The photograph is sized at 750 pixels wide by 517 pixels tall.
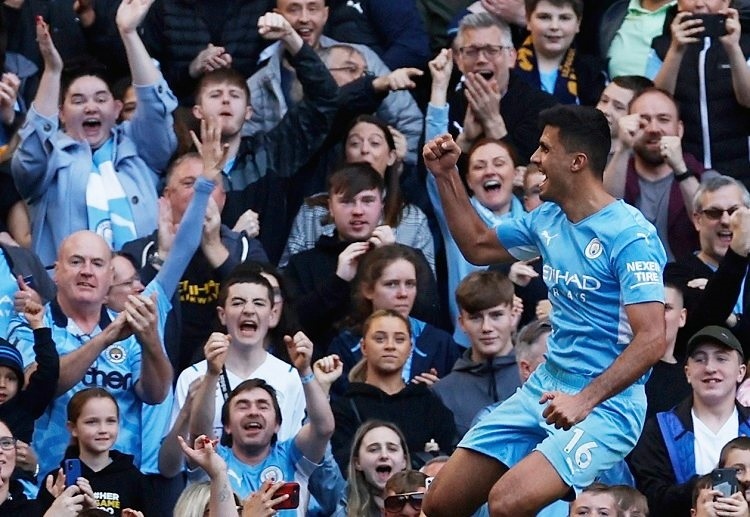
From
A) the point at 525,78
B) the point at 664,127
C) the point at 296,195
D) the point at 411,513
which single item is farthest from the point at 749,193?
the point at 411,513

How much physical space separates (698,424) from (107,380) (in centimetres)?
329

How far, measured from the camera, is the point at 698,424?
11195 mm

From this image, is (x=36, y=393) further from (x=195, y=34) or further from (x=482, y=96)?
(x=195, y=34)

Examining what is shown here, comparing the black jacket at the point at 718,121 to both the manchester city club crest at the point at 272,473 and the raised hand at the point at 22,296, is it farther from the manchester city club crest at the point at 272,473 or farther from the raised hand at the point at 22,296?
the raised hand at the point at 22,296

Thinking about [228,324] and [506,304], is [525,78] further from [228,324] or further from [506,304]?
[228,324]

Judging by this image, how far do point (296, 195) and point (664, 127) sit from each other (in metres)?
2.50

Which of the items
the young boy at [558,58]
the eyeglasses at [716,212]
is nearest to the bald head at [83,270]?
the eyeglasses at [716,212]

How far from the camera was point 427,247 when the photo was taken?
13164 mm

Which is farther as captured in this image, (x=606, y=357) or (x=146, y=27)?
(x=146, y=27)

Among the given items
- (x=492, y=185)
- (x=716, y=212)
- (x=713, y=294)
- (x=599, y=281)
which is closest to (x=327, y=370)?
(x=492, y=185)

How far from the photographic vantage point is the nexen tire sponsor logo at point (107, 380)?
11539 millimetres

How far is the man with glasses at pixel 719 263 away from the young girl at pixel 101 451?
11.2 feet

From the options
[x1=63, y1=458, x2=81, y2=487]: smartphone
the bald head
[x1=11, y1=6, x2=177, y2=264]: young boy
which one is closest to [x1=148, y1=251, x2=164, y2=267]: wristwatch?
[x1=11, y1=6, x2=177, y2=264]: young boy

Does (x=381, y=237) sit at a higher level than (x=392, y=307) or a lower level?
higher
